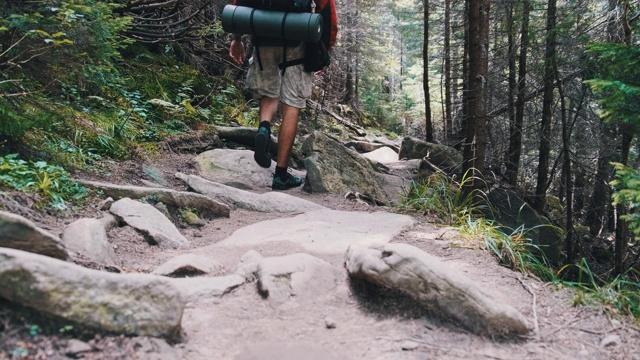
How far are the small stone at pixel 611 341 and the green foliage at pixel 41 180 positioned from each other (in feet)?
10.8

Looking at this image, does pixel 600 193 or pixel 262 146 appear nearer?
pixel 262 146

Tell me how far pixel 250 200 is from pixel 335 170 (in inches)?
67.8

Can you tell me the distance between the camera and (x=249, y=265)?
109 inches

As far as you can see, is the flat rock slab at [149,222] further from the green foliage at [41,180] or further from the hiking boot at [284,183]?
the hiking boot at [284,183]

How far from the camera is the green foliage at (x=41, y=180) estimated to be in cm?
310

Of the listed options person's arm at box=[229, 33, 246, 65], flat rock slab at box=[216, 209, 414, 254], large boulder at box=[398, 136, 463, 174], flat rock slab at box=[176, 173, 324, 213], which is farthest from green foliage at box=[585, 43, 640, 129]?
large boulder at box=[398, 136, 463, 174]

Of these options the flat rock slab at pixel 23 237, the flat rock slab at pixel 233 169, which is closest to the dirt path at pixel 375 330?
the flat rock slab at pixel 23 237

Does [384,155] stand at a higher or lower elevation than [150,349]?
lower

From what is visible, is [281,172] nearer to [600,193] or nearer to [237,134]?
[237,134]

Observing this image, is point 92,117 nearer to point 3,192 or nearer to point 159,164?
point 159,164

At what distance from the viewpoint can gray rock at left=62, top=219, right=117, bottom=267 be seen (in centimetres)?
262

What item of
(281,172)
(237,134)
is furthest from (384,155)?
(281,172)

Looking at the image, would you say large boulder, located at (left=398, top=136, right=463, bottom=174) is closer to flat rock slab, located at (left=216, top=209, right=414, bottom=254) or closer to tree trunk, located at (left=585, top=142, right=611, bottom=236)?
tree trunk, located at (left=585, top=142, right=611, bottom=236)

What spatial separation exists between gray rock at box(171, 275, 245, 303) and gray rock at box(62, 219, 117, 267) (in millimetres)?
505
